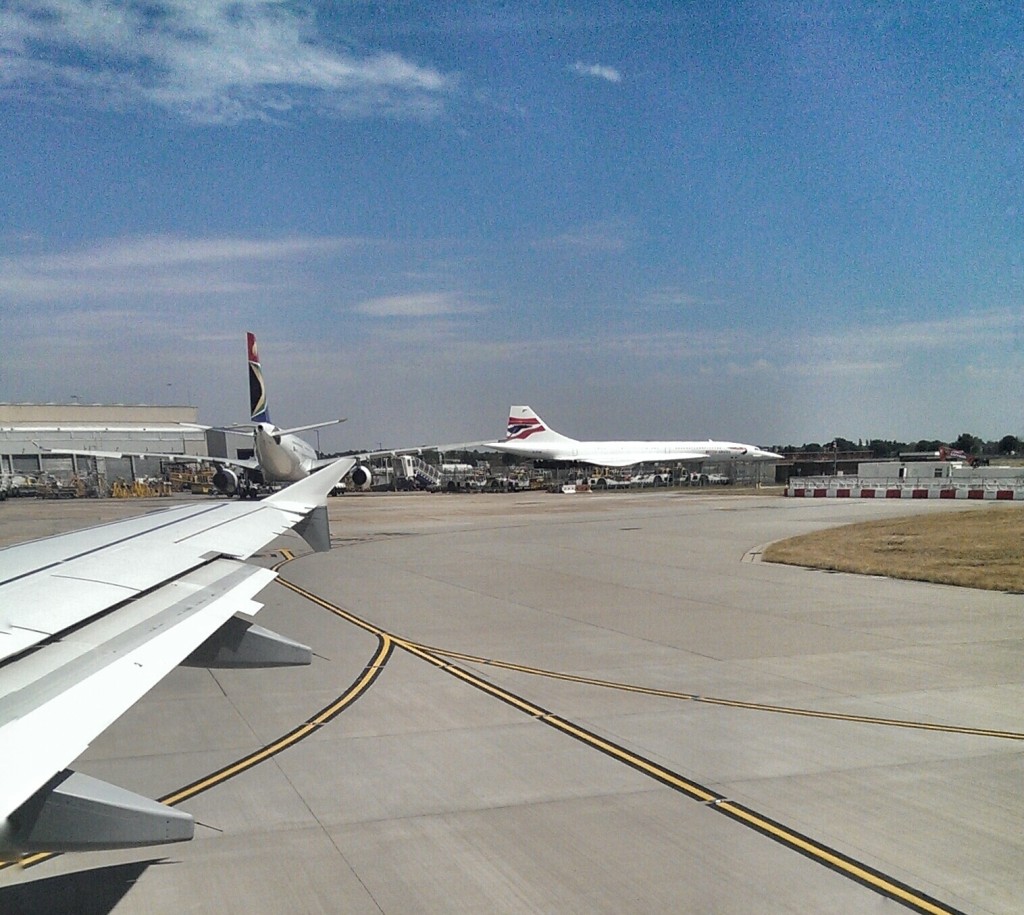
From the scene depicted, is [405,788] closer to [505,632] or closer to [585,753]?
[585,753]

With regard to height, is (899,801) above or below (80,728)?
below

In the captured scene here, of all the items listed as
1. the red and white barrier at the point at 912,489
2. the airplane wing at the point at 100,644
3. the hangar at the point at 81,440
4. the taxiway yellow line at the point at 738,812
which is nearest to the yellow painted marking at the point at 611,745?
the taxiway yellow line at the point at 738,812

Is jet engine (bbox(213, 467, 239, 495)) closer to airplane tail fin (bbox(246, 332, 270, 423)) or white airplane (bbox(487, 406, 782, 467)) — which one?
airplane tail fin (bbox(246, 332, 270, 423))

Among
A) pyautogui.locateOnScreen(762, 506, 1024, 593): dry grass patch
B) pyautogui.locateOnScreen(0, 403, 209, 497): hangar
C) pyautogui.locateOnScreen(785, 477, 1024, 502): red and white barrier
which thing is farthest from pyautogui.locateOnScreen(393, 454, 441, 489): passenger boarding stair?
pyautogui.locateOnScreen(762, 506, 1024, 593): dry grass patch

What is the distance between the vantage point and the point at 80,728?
311cm

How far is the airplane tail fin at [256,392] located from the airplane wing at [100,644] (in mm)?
35241

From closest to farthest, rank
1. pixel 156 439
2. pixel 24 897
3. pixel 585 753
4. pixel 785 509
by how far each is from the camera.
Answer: pixel 24 897
pixel 585 753
pixel 785 509
pixel 156 439

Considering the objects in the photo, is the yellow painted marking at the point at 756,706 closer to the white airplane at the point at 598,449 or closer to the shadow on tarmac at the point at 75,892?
the shadow on tarmac at the point at 75,892

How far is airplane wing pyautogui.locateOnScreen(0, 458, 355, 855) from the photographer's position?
2.89 metres

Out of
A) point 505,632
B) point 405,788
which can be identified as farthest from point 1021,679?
point 405,788

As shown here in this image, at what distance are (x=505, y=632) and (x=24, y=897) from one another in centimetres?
893

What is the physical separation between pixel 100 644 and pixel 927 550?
22.8m

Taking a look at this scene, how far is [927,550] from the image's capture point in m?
22.5

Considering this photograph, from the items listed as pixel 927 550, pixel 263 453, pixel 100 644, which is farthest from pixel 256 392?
pixel 100 644
